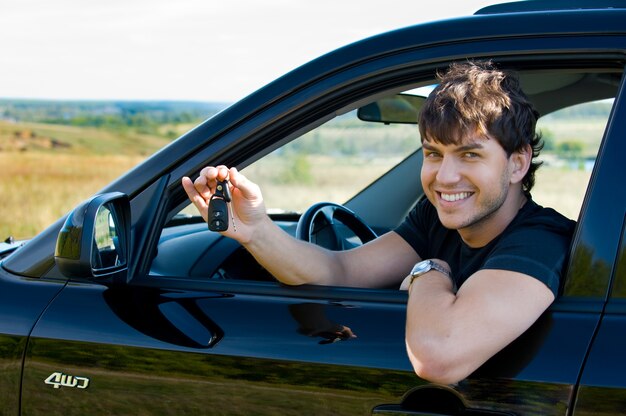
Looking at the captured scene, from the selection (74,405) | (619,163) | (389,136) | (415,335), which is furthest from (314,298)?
(389,136)

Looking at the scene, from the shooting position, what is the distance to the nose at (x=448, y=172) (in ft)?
6.70

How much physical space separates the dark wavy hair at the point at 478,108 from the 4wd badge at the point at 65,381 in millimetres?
948

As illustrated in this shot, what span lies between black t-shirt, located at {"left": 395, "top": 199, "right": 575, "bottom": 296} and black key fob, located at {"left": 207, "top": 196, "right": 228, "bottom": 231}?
0.57 meters

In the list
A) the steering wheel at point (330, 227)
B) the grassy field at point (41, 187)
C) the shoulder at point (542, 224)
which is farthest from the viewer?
the grassy field at point (41, 187)

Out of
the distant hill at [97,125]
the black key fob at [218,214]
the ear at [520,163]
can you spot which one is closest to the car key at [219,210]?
the black key fob at [218,214]

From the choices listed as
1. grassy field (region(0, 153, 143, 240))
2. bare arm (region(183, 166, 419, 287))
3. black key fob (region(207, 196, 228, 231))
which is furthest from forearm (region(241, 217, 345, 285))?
grassy field (region(0, 153, 143, 240))

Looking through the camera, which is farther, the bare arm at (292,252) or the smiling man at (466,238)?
the bare arm at (292,252)

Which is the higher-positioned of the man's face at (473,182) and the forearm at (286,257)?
the man's face at (473,182)

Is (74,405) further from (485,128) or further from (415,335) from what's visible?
Answer: (485,128)

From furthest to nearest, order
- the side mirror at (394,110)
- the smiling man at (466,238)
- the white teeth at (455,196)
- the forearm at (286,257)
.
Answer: the side mirror at (394,110)
the forearm at (286,257)
the white teeth at (455,196)
the smiling man at (466,238)

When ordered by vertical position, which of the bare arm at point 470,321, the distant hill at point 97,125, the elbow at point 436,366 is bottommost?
the elbow at point 436,366

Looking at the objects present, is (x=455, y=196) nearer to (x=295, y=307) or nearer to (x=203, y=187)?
(x=295, y=307)

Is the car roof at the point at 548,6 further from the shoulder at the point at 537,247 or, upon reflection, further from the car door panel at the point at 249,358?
the car door panel at the point at 249,358

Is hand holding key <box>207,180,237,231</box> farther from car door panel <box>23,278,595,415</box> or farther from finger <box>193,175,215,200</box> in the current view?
car door panel <box>23,278,595,415</box>
